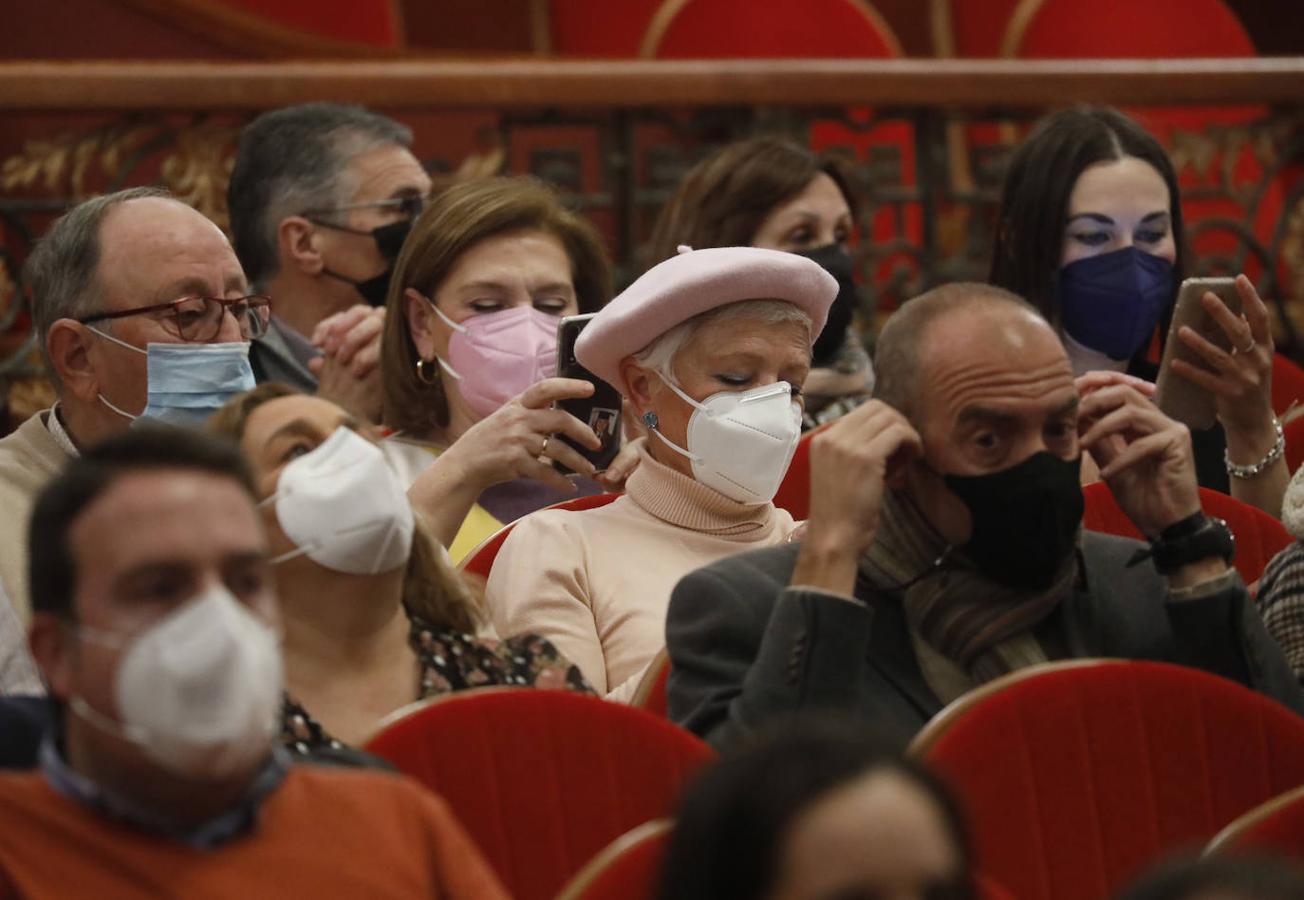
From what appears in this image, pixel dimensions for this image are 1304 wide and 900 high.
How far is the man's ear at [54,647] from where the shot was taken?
5.13ft

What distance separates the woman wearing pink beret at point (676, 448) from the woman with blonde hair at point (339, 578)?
0.34 metres

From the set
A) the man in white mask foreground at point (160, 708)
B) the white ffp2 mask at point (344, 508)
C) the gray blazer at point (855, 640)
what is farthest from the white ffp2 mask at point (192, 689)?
the gray blazer at point (855, 640)

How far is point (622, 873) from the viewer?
163cm

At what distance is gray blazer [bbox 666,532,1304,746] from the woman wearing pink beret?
342 millimetres

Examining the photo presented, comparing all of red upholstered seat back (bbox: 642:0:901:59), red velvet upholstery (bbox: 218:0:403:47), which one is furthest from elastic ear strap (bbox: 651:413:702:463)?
red upholstered seat back (bbox: 642:0:901:59)

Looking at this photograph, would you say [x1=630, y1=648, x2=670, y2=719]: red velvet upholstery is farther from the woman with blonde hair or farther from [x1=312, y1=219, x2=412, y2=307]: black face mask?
[x1=312, y1=219, x2=412, y2=307]: black face mask

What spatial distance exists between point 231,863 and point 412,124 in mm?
3987

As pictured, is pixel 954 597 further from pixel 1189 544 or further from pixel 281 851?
pixel 281 851

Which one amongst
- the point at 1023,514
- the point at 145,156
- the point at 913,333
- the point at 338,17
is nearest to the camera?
the point at 1023,514

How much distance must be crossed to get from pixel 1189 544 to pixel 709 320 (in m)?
0.69

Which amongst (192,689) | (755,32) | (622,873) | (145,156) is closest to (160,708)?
(192,689)

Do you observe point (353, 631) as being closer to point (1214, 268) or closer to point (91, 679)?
point (91, 679)

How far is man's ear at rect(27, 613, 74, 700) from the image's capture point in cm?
156

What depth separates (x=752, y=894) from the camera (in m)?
1.26
